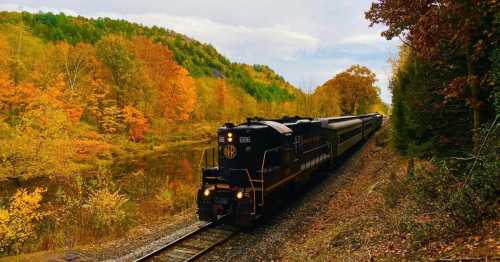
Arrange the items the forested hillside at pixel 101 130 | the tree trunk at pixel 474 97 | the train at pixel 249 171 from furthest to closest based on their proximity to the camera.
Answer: the forested hillside at pixel 101 130 < the train at pixel 249 171 < the tree trunk at pixel 474 97

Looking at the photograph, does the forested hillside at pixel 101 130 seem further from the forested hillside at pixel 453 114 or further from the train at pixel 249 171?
the forested hillside at pixel 453 114

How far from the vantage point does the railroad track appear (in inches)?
Answer: 414

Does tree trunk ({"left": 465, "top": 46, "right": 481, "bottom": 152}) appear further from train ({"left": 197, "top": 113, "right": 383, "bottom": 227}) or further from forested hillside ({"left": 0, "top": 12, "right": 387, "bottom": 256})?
forested hillside ({"left": 0, "top": 12, "right": 387, "bottom": 256})

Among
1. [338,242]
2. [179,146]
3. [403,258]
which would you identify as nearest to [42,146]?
[338,242]

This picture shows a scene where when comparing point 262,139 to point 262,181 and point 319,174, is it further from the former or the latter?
point 319,174

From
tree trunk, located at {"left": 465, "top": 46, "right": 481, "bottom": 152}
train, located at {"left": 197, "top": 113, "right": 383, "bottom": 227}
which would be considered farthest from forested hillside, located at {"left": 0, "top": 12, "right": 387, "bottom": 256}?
tree trunk, located at {"left": 465, "top": 46, "right": 481, "bottom": 152}

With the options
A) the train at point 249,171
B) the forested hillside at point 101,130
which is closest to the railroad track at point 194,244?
the train at point 249,171

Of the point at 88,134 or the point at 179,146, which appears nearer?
the point at 88,134

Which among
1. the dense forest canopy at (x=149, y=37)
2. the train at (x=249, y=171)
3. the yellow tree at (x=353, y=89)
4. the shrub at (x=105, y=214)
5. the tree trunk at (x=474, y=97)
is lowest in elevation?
the shrub at (x=105, y=214)

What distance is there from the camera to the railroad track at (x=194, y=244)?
34.5ft

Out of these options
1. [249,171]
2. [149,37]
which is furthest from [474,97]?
[149,37]

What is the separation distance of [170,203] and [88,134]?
57.6ft

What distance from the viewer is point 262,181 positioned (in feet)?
41.0

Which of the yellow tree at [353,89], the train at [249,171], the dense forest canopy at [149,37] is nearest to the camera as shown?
the train at [249,171]
